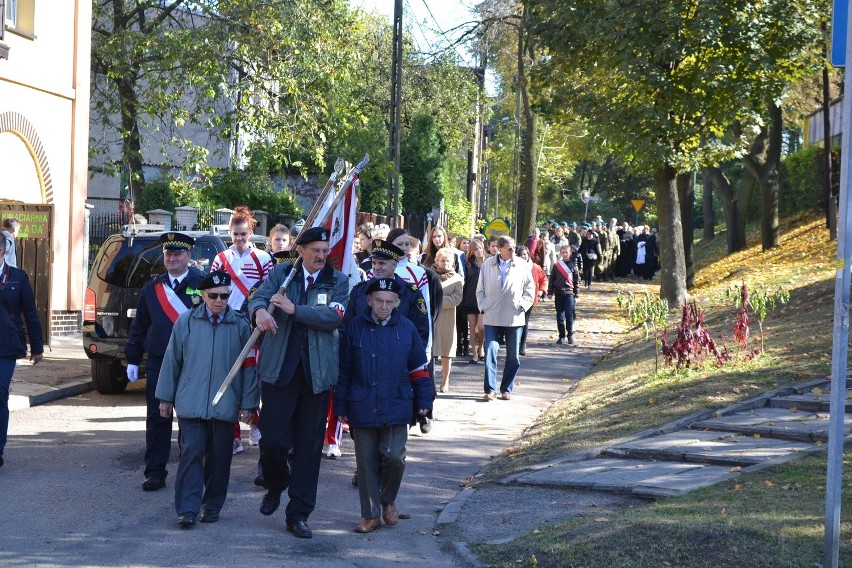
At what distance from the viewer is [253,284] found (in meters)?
10.7

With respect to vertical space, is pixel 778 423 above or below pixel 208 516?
above

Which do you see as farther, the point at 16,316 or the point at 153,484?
the point at 16,316

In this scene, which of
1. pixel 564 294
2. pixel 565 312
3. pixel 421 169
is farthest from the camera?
pixel 421 169

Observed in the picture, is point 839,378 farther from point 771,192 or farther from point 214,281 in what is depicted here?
point 771,192

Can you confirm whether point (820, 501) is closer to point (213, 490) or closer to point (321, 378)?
point (321, 378)

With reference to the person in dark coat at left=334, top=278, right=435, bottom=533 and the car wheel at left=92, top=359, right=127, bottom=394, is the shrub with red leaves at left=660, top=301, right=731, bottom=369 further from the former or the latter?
the car wheel at left=92, top=359, right=127, bottom=394

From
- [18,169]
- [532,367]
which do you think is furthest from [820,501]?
[18,169]

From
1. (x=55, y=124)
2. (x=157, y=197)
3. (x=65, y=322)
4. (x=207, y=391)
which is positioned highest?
(x=55, y=124)

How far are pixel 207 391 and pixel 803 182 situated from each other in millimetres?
32024

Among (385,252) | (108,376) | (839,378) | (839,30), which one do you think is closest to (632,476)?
(385,252)

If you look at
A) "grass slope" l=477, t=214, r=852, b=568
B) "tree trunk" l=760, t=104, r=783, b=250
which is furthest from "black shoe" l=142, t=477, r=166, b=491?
"tree trunk" l=760, t=104, r=783, b=250

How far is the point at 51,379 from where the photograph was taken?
1464 centimetres

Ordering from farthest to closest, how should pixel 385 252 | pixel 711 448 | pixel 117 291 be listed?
pixel 117 291 → pixel 711 448 → pixel 385 252

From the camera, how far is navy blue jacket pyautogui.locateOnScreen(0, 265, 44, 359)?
9430 millimetres
